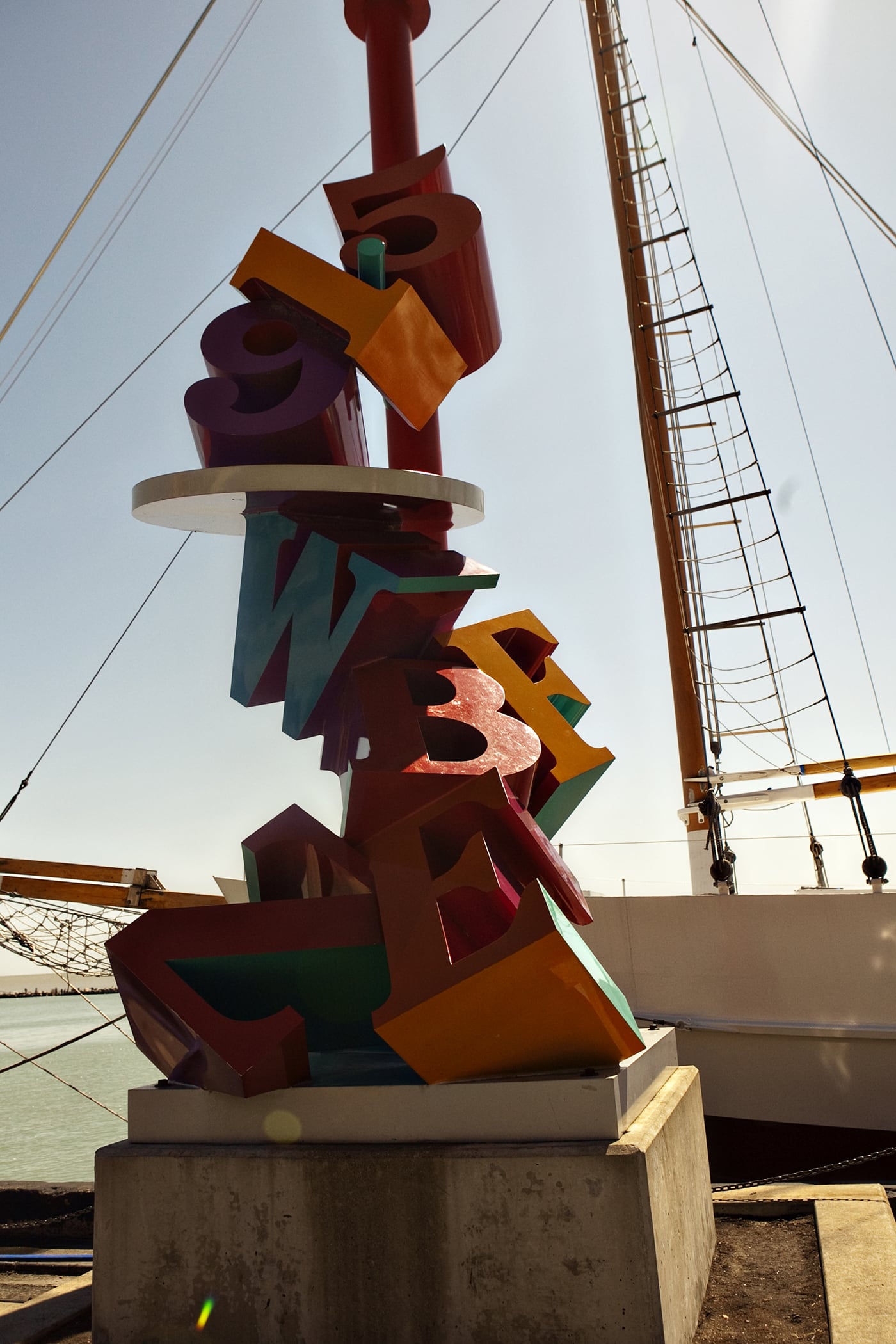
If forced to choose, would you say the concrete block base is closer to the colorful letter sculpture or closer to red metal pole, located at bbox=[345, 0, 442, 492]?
the colorful letter sculpture

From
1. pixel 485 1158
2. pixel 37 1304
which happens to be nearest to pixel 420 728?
pixel 485 1158

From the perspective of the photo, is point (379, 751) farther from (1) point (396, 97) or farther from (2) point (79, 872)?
(2) point (79, 872)

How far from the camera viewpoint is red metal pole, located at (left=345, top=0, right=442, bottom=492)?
6.64m

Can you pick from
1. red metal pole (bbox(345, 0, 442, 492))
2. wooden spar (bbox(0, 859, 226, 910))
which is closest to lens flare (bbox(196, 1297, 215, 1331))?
red metal pole (bbox(345, 0, 442, 492))

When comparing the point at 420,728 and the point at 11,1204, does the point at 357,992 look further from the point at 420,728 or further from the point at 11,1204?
the point at 11,1204

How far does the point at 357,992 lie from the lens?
15.8 feet

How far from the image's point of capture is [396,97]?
7.21 meters

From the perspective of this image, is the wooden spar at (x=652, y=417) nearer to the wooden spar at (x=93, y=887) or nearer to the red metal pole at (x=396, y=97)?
the wooden spar at (x=93, y=887)

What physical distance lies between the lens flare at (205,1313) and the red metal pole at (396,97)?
4.61 meters

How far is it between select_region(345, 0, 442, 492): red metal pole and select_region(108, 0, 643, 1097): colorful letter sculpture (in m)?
0.31

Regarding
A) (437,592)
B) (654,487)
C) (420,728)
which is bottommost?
(420,728)

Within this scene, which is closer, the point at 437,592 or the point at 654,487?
the point at 437,592

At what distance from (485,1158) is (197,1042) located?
1345 millimetres

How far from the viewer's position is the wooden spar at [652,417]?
15.6m
